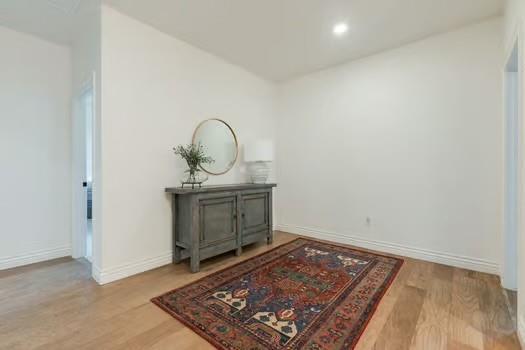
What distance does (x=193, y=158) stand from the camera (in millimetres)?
2699

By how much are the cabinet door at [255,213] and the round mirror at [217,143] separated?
1.87ft

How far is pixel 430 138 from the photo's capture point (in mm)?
2738

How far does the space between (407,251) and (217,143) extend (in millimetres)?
2723

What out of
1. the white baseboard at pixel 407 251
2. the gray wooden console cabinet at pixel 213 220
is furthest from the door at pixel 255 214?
the white baseboard at pixel 407 251

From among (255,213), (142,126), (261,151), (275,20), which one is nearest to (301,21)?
(275,20)

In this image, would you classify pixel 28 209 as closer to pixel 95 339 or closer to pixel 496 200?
pixel 95 339

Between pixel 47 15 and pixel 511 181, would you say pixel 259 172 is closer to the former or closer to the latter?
pixel 511 181

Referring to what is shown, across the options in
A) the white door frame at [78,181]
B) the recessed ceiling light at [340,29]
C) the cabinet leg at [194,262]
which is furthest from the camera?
the white door frame at [78,181]

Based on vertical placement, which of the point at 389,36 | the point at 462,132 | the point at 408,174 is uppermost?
the point at 389,36

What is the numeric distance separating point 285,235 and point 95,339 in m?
2.78

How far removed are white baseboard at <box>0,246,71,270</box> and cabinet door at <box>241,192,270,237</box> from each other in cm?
221

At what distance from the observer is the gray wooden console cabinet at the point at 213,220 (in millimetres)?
2486

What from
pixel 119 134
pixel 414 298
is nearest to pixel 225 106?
pixel 119 134

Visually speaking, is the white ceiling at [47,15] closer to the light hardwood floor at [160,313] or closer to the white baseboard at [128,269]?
the white baseboard at [128,269]
